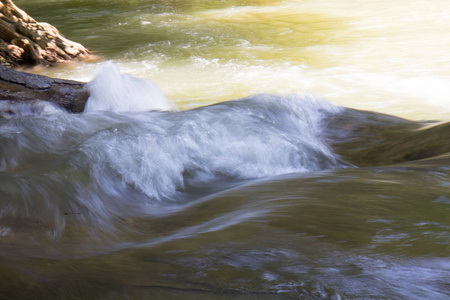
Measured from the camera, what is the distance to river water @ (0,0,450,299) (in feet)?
5.06

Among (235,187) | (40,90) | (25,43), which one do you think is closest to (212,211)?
(235,187)

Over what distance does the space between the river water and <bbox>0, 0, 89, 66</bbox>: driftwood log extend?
1.27 m

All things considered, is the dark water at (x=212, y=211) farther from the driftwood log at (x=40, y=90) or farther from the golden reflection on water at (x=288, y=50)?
the golden reflection on water at (x=288, y=50)

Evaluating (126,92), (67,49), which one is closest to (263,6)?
(67,49)

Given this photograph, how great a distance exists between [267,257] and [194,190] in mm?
1620

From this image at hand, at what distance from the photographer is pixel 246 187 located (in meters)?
2.79

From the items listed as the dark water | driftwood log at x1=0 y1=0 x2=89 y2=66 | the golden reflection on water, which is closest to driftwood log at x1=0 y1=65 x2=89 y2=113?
the dark water

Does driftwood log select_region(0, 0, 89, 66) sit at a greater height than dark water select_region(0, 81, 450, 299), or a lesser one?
greater

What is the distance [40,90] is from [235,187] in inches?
105

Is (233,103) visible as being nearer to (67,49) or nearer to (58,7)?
(67,49)

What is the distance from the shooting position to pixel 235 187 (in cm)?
293

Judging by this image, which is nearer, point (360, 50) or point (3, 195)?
point (3, 195)

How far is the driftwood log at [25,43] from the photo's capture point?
9.16m

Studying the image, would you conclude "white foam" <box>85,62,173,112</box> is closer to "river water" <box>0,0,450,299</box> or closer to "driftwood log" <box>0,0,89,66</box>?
"river water" <box>0,0,450,299</box>
